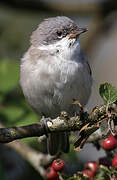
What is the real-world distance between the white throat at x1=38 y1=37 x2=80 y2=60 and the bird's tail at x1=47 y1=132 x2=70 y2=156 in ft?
3.27

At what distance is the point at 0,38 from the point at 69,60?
281cm

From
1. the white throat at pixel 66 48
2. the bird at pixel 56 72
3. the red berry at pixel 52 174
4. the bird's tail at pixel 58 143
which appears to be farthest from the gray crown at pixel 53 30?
the red berry at pixel 52 174

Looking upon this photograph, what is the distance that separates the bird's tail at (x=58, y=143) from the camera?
5.06m

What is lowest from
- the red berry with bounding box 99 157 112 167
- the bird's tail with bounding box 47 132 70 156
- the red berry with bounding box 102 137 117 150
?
the bird's tail with bounding box 47 132 70 156

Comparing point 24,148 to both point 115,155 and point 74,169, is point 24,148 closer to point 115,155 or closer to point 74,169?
point 74,169

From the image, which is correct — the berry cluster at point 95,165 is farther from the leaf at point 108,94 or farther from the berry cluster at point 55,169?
the leaf at point 108,94

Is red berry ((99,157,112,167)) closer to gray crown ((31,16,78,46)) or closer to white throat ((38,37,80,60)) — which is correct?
white throat ((38,37,80,60))

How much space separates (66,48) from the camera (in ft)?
16.3

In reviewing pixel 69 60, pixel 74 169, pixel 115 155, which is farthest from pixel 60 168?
pixel 69 60

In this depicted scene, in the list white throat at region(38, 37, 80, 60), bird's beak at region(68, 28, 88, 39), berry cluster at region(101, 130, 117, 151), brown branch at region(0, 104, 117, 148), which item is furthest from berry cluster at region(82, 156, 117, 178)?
bird's beak at region(68, 28, 88, 39)

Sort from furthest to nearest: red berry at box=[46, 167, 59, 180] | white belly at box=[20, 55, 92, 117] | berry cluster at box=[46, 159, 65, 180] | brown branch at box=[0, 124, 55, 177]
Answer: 1. white belly at box=[20, 55, 92, 117]
2. brown branch at box=[0, 124, 55, 177]
3. red berry at box=[46, 167, 59, 180]
4. berry cluster at box=[46, 159, 65, 180]

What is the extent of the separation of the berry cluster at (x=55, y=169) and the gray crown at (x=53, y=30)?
1947mm

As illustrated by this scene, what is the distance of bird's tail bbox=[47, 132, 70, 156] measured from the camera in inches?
199

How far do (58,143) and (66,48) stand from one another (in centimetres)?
136
